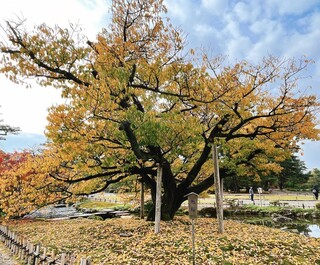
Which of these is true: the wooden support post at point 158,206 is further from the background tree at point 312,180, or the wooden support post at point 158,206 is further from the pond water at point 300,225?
the background tree at point 312,180

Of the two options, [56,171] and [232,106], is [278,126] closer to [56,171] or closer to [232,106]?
[232,106]

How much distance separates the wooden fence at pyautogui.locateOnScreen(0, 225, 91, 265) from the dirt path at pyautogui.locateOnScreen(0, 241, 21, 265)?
139 millimetres

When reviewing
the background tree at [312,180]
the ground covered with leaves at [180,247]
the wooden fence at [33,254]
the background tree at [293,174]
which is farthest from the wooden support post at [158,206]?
the background tree at [312,180]

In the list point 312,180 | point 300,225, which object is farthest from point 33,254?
point 312,180

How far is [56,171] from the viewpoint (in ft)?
36.8

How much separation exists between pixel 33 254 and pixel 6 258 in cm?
218

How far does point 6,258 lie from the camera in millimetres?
8312

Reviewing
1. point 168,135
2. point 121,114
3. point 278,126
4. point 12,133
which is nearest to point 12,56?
point 121,114

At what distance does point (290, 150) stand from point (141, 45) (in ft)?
29.9

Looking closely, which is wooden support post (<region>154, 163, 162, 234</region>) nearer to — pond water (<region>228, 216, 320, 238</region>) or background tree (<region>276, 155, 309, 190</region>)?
pond water (<region>228, 216, 320, 238</region>)

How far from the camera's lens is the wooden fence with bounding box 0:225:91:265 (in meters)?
5.47

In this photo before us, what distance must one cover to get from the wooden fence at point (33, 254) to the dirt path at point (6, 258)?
0.14m

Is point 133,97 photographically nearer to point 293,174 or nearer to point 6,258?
point 6,258

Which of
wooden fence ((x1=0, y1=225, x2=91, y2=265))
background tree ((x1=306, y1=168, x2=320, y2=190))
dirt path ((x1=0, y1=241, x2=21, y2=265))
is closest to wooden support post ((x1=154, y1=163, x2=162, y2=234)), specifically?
wooden fence ((x1=0, y1=225, x2=91, y2=265))
